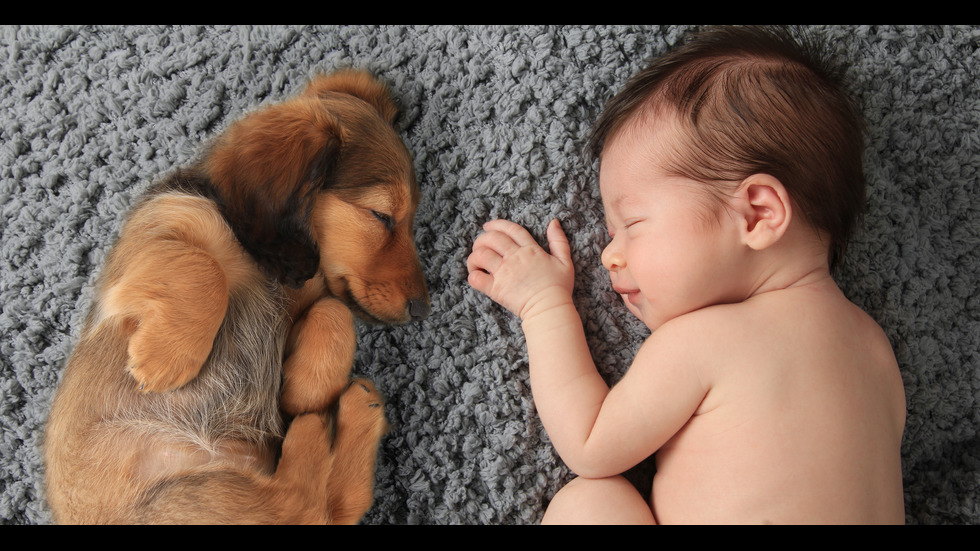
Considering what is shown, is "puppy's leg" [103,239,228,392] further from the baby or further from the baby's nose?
the baby's nose

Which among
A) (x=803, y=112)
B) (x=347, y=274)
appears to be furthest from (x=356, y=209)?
(x=803, y=112)

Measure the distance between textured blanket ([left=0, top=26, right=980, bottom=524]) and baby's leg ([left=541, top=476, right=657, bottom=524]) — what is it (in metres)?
0.08

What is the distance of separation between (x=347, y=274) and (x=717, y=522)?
3.08ft

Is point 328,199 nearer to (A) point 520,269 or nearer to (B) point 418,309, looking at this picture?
(B) point 418,309

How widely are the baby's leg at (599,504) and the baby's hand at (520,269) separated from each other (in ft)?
1.35

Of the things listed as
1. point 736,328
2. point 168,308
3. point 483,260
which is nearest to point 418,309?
point 483,260

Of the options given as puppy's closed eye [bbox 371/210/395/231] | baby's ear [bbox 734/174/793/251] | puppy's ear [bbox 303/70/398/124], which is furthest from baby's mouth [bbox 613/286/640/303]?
puppy's ear [bbox 303/70/398/124]

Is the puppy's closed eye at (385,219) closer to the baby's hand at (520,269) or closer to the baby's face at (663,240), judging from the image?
the baby's hand at (520,269)

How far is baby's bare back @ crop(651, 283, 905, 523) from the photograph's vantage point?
127 cm

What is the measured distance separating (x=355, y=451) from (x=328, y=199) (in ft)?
1.93

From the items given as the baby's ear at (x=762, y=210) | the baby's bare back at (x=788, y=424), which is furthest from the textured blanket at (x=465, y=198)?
the baby's ear at (x=762, y=210)

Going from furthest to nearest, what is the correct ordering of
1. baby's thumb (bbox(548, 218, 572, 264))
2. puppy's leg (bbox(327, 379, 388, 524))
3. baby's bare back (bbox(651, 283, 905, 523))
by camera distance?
1. baby's thumb (bbox(548, 218, 572, 264))
2. puppy's leg (bbox(327, 379, 388, 524))
3. baby's bare back (bbox(651, 283, 905, 523))

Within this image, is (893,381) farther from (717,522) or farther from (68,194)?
(68,194)

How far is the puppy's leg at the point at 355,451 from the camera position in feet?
4.91
